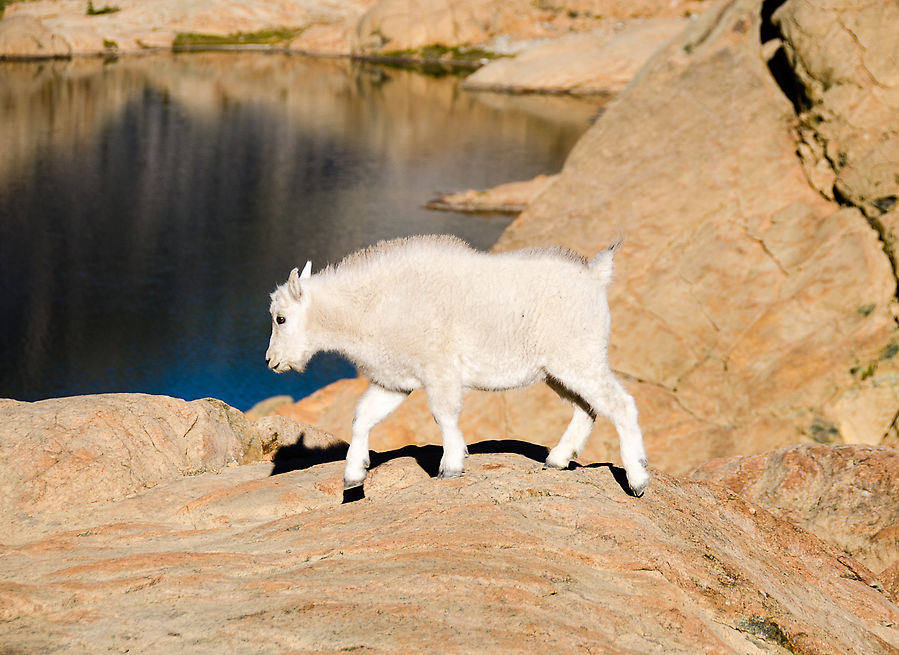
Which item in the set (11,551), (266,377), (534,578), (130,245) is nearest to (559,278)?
(534,578)

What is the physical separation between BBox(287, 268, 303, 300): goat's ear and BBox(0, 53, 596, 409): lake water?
18.6 metres

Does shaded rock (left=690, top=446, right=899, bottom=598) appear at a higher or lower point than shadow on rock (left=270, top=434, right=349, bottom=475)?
higher

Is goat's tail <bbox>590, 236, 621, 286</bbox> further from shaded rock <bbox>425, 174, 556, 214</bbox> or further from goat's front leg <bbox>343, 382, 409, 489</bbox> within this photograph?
shaded rock <bbox>425, 174, 556, 214</bbox>

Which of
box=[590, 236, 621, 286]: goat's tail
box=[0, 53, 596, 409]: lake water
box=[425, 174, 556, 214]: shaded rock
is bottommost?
box=[0, 53, 596, 409]: lake water

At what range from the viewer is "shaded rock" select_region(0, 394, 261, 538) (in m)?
9.70

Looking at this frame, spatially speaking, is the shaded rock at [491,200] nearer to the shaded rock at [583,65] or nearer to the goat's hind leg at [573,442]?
the shaded rock at [583,65]

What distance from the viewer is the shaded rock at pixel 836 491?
1124 cm

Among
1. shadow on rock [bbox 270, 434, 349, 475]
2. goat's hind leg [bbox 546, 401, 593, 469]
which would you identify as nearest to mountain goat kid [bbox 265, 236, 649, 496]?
goat's hind leg [bbox 546, 401, 593, 469]

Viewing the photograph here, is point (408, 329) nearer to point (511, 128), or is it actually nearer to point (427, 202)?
point (427, 202)

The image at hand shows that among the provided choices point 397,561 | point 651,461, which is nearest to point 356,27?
point 651,461

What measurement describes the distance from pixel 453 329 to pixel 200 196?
39864 mm

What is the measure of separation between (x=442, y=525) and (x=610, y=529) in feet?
4.70

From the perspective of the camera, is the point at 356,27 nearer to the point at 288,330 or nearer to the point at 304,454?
the point at 304,454

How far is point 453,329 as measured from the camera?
8953mm
